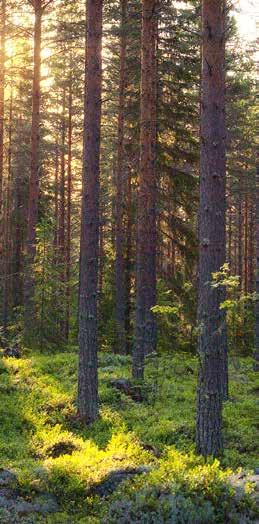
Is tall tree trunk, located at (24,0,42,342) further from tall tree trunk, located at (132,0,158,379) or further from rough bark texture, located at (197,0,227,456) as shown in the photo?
rough bark texture, located at (197,0,227,456)

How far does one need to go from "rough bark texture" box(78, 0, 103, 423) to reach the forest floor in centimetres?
63

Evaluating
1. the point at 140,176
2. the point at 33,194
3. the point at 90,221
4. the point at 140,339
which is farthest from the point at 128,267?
the point at 90,221

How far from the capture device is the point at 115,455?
26.3 ft

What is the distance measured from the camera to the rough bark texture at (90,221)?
36.7 ft

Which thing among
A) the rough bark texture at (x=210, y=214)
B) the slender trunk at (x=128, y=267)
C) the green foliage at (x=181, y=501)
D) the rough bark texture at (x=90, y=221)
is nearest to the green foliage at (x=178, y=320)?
the slender trunk at (x=128, y=267)

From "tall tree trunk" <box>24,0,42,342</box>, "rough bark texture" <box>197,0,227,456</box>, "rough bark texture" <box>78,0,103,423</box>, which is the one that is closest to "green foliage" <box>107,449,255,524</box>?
"rough bark texture" <box>197,0,227,456</box>

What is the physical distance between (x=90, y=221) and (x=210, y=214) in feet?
11.1

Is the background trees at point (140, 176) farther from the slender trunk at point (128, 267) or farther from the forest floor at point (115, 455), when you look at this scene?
the forest floor at point (115, 455)

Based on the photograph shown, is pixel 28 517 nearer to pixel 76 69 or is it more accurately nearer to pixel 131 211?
pixel 131 211

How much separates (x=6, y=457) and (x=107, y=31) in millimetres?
16010

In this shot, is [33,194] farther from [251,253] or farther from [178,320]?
[251,253]

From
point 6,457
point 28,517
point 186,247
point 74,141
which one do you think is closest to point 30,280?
point 186,247

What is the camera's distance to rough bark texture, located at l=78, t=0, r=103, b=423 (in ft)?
36.7

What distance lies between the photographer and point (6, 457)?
28.0 ft
